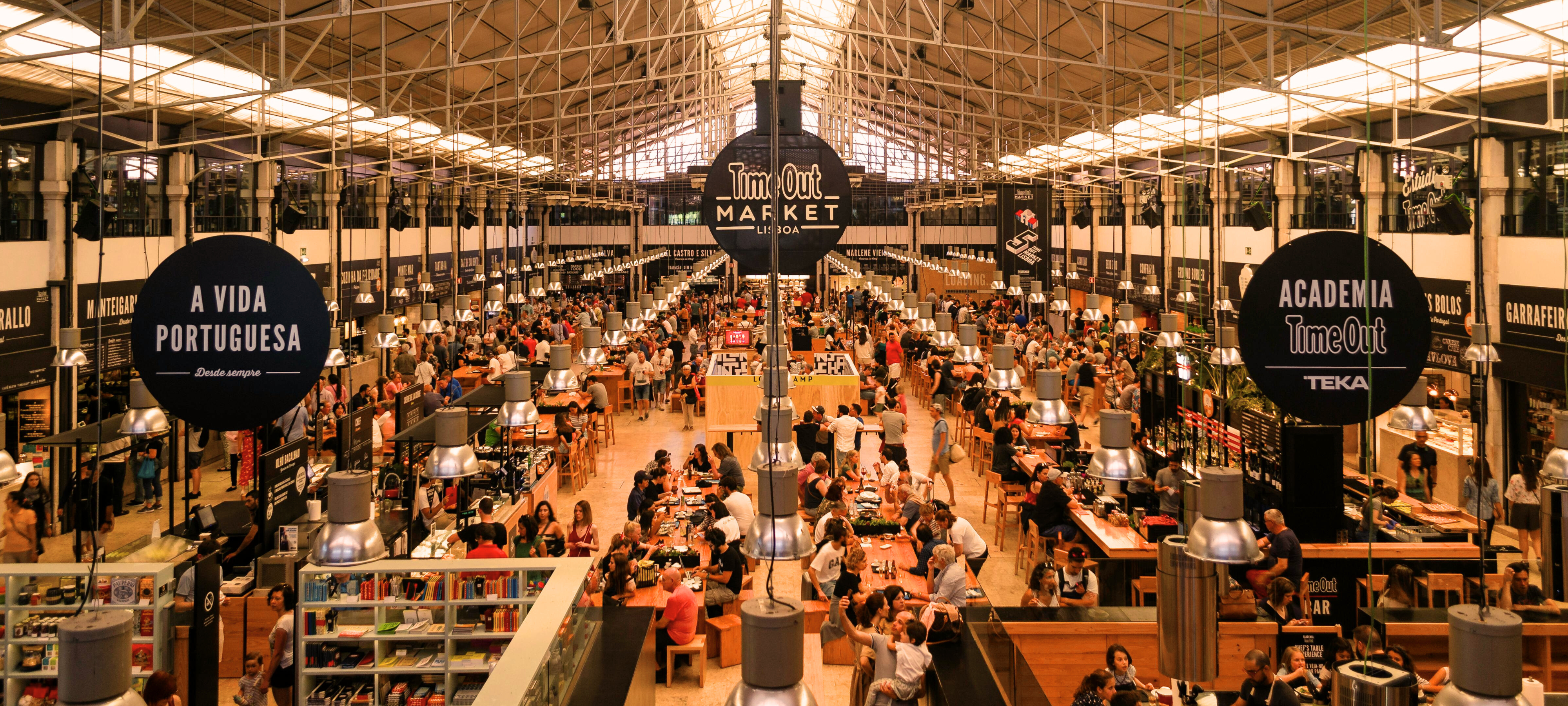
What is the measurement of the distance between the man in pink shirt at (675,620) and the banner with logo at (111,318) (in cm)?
891

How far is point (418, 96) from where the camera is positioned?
1938 cm

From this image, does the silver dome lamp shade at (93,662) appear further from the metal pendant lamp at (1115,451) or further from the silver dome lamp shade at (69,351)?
the silver dome lamp shade at (69,351)

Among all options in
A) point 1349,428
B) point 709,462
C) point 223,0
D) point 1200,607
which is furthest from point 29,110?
point 1349,428

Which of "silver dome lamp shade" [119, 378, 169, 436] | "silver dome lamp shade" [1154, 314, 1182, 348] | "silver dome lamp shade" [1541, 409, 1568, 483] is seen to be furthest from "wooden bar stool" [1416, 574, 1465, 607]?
"silver dome lamp shade" [119, 378, 169, 436]

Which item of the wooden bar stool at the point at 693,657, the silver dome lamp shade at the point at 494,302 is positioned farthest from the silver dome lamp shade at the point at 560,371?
the silver dome lamp shade at the point at 494,302

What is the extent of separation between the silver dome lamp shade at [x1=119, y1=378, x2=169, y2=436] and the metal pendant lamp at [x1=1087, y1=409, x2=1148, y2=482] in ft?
21.6

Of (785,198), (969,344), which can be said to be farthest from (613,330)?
(785,198)

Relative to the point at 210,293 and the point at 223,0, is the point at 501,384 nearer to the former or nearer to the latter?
the point at 223,0

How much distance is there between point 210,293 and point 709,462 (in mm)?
8009

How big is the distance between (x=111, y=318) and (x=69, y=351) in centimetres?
454

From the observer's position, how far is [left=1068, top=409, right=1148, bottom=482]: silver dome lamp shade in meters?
7.41

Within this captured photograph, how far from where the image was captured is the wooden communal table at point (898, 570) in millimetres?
8367

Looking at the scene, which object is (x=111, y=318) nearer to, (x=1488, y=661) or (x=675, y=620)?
(x=675, y=620)

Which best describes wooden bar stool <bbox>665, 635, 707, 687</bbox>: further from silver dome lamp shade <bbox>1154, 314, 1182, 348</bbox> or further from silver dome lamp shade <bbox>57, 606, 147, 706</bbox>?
silver dome lamp shade <bbox>1154, 314, 1182, 348</bbox>
